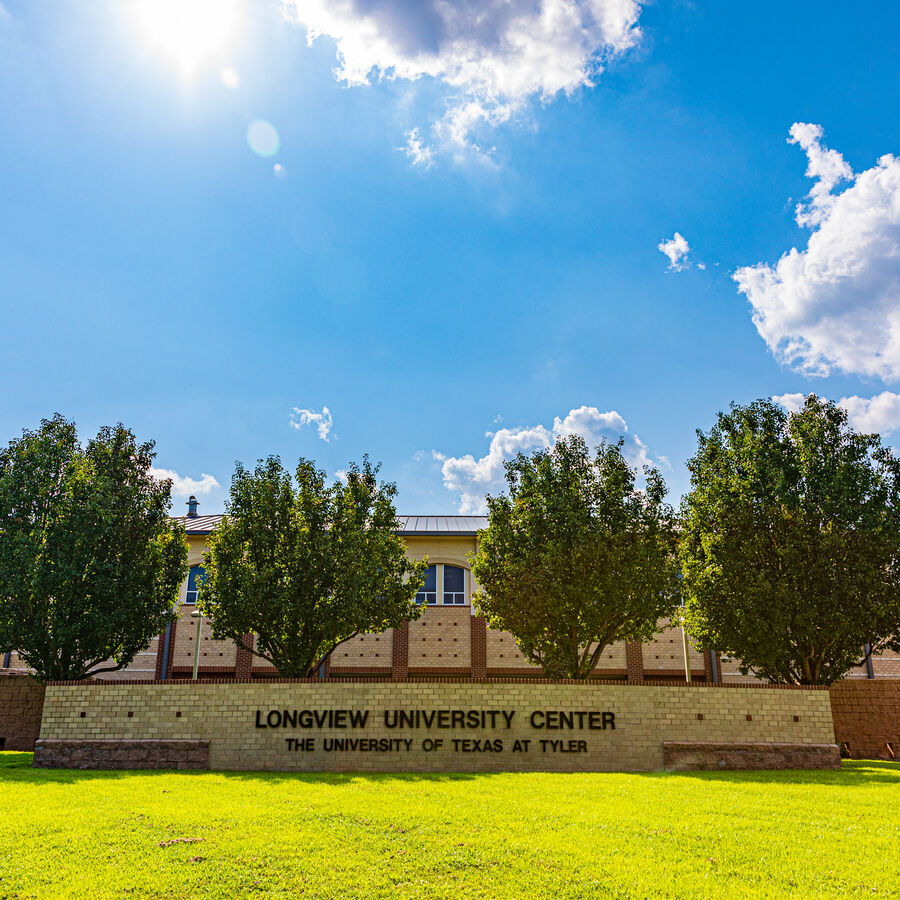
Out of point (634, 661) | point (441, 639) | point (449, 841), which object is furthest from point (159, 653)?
Result: point (449, 841)

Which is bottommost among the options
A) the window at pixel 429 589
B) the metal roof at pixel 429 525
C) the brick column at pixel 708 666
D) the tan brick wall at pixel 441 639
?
the brick column at pixel 708 666

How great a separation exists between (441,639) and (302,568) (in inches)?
467

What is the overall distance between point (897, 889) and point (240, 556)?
20.2 meters

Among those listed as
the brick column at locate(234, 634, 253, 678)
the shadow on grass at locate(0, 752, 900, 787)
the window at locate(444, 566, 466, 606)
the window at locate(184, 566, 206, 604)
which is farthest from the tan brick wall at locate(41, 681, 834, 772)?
the window at locate(184, 566, 206, 604)

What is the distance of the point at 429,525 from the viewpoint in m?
37.5

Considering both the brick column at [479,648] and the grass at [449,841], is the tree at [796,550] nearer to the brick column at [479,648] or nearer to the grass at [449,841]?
the grass at [449,841]

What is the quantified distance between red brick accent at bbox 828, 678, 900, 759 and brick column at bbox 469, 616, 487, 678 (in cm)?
1419

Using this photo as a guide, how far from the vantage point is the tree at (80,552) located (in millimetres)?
23328

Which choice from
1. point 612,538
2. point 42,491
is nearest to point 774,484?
point 612,538

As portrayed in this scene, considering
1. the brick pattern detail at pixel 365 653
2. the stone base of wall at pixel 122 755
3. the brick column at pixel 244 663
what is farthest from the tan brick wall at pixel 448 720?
the brick pattern detail at pixel 365 653

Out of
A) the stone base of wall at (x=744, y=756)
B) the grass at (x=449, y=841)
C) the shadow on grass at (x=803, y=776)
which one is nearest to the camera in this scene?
the grass at (x=449, y=841)

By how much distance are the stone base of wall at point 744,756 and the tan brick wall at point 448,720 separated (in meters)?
0.24

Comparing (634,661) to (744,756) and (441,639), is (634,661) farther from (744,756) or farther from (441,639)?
(744,756)

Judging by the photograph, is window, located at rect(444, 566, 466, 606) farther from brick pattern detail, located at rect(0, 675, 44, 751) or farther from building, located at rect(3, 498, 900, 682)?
brick pattern detail, located at rect(0, 675, 44, 751)
